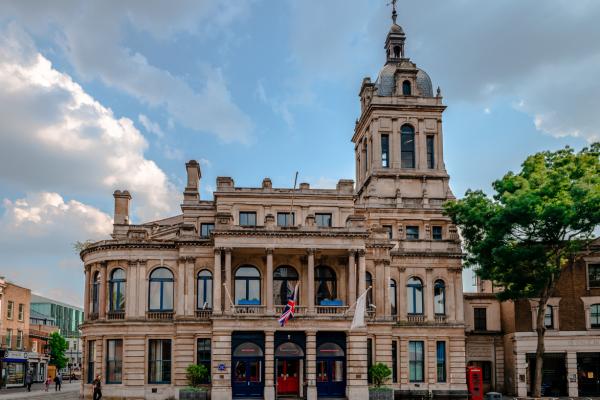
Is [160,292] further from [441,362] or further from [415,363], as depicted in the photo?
[441,362]

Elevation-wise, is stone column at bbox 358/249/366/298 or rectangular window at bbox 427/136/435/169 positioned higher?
rectangular window at bbox 427/136/435/169

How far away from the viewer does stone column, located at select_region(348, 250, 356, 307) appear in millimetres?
50812

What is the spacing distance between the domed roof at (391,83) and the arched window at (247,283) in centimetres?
2269

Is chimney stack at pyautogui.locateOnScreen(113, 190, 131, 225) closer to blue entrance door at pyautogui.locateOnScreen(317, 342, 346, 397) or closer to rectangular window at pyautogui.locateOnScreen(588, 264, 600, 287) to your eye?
blue entrance door at pyautogui.locateOnScreen(317, 342, 346, 397)

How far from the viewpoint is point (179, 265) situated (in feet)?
174

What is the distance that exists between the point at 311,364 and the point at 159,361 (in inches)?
427

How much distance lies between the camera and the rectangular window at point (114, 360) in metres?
52.2

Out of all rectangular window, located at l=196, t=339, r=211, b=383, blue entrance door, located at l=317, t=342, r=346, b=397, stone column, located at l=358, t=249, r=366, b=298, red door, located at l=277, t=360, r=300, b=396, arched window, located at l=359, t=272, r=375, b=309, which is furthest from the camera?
arched window, located at l=359, t=272, r=375, b=309

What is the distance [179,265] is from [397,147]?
2312cm

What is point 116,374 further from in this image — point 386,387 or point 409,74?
point 409,74

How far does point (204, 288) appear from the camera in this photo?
176ft

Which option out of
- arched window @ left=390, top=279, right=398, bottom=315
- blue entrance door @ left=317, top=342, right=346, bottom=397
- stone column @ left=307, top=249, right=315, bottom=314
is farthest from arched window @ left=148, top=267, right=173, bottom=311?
arched window @ left=390, top=279, right=398, bottom=315

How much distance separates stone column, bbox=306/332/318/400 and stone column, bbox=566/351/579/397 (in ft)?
65.6

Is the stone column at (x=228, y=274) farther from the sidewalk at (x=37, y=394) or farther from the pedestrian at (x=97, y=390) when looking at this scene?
the sidewalk at (x=37, y=394)
